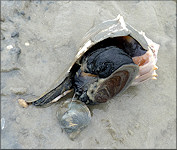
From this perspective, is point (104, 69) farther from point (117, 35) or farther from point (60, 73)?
point (60, 73)

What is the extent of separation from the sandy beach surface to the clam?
223 mm

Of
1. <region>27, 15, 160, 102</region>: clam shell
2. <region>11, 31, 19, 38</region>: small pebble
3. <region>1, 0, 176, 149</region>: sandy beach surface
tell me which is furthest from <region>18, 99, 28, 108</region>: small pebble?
<region>11, 31, 19, 38</region>: small pebble

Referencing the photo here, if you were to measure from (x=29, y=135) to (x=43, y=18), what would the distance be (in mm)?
1900

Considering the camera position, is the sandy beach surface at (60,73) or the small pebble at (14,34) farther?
the small pebble at (14,34)

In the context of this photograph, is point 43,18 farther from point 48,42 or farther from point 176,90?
point 176,90

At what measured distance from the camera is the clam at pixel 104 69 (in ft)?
7.15

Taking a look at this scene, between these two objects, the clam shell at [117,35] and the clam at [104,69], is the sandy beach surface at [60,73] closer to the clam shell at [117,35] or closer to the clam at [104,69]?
the clam at [104,69]

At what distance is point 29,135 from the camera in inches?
90.4

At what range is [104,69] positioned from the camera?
2.19m

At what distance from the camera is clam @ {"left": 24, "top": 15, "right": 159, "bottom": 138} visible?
2180 mm

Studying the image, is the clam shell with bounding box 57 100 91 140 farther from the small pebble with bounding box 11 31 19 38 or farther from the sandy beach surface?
the small pebble with bounding box 11 31 19 38

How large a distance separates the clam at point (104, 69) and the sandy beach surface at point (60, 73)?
22cm

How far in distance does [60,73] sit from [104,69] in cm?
81

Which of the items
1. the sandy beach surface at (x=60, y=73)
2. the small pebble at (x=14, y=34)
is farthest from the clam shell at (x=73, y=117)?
the small pebble at (x=14, y=34)
